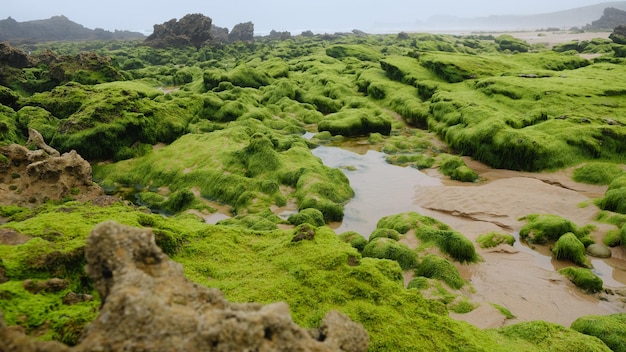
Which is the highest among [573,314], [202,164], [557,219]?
[202,164]

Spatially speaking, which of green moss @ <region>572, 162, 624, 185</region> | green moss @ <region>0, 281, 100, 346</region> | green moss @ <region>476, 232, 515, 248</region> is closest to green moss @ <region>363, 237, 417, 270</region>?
green moss @ <region>476, 232, 515, 248</region>

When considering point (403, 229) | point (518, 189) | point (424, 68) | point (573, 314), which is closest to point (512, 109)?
point (518, 189)

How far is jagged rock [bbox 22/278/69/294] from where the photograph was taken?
5266 millimetres

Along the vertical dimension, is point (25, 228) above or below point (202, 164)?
above

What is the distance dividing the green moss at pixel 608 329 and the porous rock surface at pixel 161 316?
7.53 m

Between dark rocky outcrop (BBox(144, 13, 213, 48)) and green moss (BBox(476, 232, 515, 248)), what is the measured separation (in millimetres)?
103015

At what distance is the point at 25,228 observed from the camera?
7.10 meters

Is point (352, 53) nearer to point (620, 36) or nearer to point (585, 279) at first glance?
point (620, 36)

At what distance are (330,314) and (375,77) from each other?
42699mm

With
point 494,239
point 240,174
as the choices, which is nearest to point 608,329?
point 494,239

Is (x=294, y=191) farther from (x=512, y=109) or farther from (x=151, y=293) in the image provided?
(x=512, y=109)

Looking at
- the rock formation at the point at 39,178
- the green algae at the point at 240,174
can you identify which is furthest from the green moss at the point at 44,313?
the green algae at the point at 240,174

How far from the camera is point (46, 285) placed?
5488mm

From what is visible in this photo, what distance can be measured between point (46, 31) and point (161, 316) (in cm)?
19679
